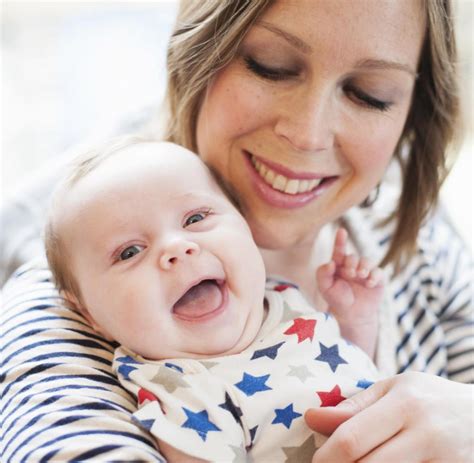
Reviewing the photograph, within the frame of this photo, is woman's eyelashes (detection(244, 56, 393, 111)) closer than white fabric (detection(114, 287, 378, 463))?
No

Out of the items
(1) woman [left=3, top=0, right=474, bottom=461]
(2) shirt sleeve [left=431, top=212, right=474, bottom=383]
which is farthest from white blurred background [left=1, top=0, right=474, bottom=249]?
(1) woman [left=3, top=0, right=474, bottom=461]

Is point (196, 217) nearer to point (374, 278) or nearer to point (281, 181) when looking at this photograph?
point (281, 181)

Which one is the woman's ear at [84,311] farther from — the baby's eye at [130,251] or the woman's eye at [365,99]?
the woman's eye at [365,99]

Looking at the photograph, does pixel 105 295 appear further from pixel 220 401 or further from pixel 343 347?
pixel 343 347

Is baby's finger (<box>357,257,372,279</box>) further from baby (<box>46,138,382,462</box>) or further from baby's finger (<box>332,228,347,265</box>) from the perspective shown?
baby (<box>46,138,382,462</box>)

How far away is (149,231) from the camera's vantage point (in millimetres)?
1106

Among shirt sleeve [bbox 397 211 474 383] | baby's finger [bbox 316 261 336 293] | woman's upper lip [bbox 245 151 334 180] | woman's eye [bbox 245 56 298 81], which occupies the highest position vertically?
woman's eye [bbox 245 56 298 81]

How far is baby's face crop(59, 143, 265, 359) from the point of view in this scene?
1.06 m

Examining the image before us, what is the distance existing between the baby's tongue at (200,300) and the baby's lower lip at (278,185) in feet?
0.98

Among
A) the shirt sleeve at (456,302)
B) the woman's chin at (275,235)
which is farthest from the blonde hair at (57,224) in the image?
the shirt sleeve at (456,302)

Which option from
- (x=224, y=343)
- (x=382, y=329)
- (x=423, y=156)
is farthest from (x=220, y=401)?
(x=423, y=156)

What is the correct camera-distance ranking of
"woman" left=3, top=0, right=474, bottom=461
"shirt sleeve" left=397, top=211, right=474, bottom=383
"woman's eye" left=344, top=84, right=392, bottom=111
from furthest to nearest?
"shirt sleeve" left=397, top=211, right=474, bottom=383
"woman's eye" left=344, top=84, right=392, bottom=111
"woman" left=3, top=0, right=474, bottom=461

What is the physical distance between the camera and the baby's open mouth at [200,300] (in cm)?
108

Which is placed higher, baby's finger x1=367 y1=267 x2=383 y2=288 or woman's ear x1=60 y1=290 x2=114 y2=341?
baby's finger x1=367 y1=267 x2=383 y2=288
